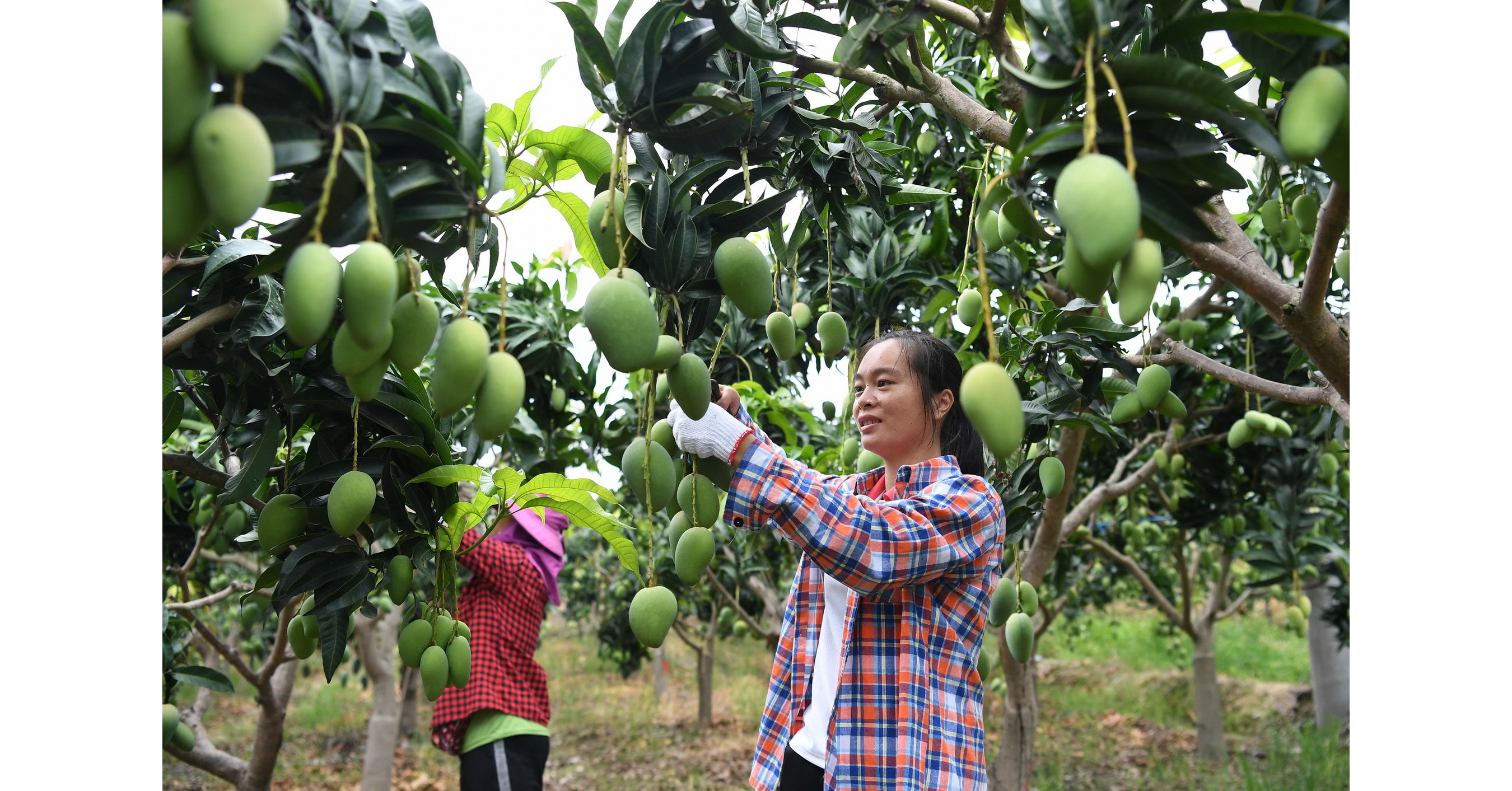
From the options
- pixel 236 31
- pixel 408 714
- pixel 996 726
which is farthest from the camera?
pixel 996 726

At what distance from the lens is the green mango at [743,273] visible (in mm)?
902

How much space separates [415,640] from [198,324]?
448mm

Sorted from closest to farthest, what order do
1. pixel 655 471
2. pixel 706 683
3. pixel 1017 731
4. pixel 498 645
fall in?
1. pixel 655 471
2. pixel 498 645
3. pixel 1017 731
4. pixel 706 683

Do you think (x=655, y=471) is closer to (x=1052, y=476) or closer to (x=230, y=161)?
(x=230, y=161)

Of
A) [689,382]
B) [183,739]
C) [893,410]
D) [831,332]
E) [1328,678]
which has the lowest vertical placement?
[183,739]

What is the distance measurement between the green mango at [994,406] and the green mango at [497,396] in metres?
0.31

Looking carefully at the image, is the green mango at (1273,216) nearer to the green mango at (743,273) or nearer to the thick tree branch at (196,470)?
the green mango at (743,273)

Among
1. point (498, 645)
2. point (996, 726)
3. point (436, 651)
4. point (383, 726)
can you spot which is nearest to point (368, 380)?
point (436, 651)

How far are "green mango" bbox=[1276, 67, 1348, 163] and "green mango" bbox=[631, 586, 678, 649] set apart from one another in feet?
2.30

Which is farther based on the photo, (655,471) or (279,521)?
(279,521)

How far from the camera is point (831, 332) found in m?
1.70

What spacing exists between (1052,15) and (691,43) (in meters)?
0.33

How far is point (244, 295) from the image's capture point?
1.10 meters

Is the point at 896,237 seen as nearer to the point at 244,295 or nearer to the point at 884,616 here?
the point at 884,616
